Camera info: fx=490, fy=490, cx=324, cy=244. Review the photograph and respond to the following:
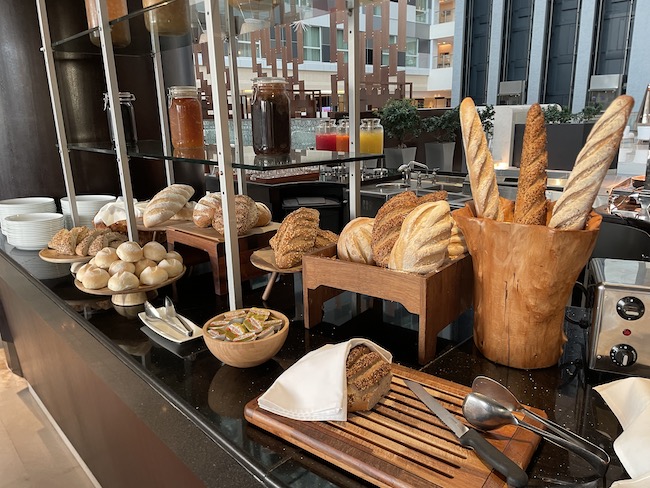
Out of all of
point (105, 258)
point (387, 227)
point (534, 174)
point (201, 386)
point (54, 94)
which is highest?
point (54, 94)

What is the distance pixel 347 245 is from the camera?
3.02 feet

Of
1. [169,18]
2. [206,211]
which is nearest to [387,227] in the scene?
[206,211]

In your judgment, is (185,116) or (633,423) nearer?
(633,423)

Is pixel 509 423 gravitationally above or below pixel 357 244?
below

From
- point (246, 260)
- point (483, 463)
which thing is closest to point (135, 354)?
point (246, 260)

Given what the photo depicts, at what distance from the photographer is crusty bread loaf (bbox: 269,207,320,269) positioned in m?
0.99

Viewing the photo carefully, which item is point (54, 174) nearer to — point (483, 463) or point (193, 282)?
point (193, 282)

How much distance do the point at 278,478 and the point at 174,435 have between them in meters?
0.23

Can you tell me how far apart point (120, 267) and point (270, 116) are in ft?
1.57

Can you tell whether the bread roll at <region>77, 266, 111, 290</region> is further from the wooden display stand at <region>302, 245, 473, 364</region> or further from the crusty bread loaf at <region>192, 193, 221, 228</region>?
the wooden display stand at <region>302, 245, 473, 364</region>

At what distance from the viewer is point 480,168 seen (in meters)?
0.75

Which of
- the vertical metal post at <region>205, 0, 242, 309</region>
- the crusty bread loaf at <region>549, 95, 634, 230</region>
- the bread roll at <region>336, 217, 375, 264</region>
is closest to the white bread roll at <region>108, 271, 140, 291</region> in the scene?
the vertical metal post at <region>205, 0, 242, 309</region>

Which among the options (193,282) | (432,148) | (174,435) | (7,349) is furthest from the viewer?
(432,148)

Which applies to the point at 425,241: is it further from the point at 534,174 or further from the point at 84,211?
the point at 84,211
